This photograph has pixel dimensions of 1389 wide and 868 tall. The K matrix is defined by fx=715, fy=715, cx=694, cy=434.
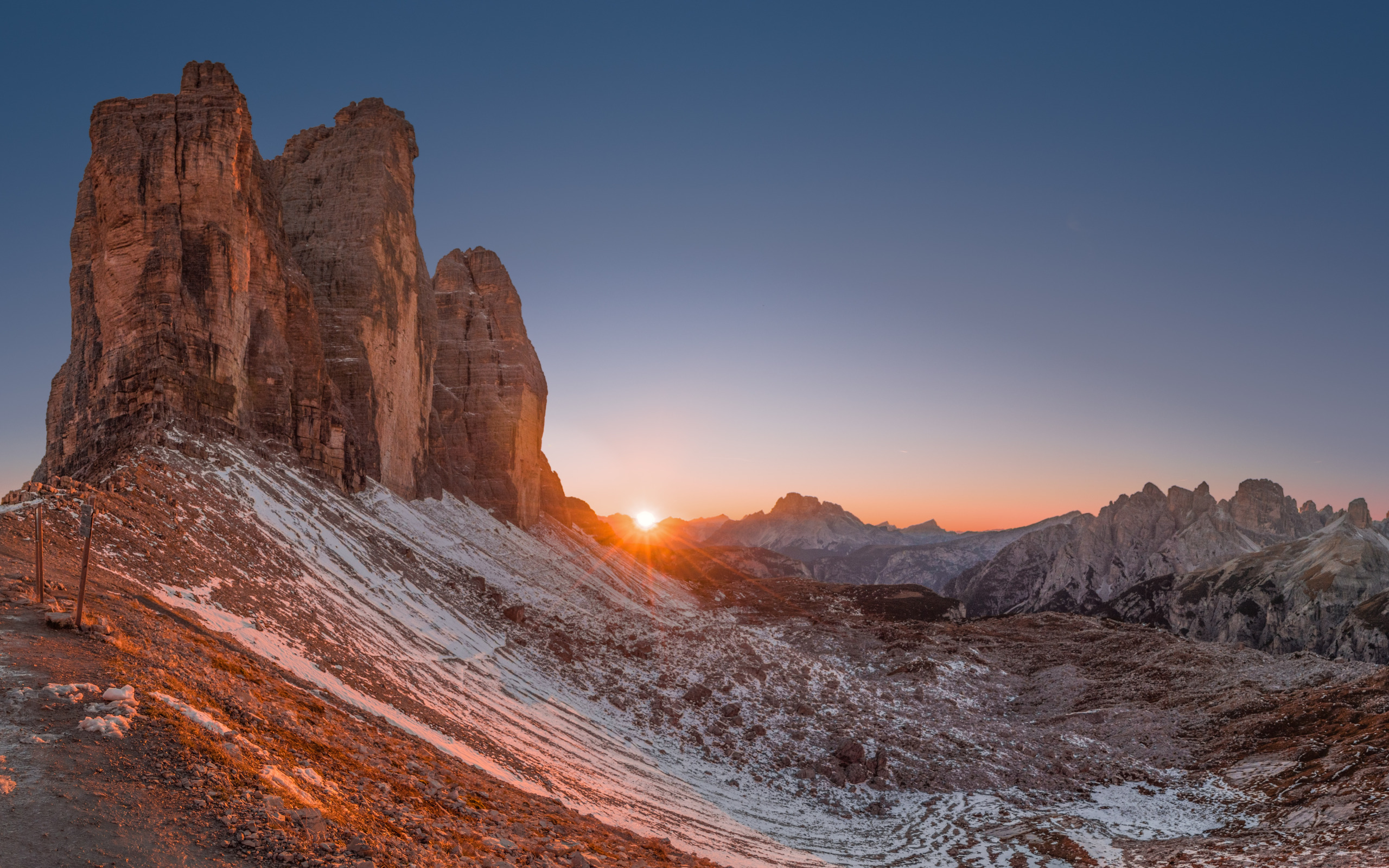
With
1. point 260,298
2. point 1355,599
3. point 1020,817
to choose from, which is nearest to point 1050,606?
point 1355,599

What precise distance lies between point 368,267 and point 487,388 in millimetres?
21607

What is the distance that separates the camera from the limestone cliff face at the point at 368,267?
1973 inches

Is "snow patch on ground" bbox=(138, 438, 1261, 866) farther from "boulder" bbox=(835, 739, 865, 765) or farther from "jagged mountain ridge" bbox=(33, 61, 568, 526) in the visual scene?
"jagged mountain ridge" bbox=(33, 61, 568, 526)

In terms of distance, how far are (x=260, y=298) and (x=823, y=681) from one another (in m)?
39.4

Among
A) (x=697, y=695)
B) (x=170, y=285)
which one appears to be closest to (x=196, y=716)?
(x=697, y=695)

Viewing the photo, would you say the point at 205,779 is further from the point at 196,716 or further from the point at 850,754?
the point at 850,754

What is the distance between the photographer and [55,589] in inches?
605

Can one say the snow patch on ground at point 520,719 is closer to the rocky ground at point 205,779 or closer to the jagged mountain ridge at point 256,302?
the rocky ground at point 205,779

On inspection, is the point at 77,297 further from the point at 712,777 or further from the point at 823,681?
the point at 823,681

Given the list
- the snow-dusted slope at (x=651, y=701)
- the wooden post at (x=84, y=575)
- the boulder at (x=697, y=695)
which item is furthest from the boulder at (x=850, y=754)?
the wooden post at (x=84, y=575)

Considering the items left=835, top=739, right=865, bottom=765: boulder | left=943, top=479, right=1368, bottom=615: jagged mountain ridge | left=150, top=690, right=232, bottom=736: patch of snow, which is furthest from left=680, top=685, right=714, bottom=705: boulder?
left=943, top=479, right=1368, bottom=615: jagged mountain ridge

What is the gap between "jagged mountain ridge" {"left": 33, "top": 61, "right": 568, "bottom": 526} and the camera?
3406cm

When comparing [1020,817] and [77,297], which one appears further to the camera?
[77,297]

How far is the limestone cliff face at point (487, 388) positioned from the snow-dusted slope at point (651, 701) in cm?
1758
